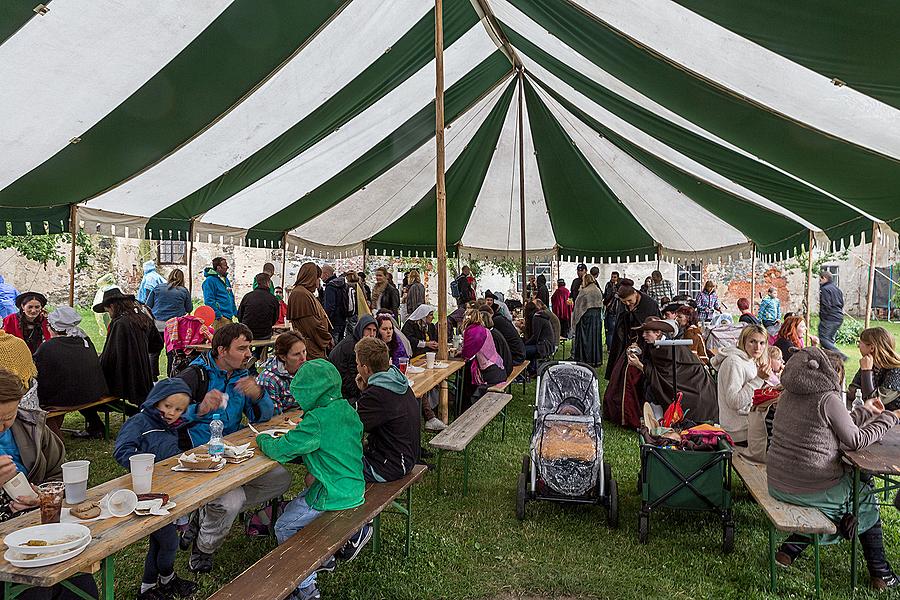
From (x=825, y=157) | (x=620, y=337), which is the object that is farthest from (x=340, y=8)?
(x=620, y=337)

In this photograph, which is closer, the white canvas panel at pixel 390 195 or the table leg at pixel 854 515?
the table leg at pixel 854 515

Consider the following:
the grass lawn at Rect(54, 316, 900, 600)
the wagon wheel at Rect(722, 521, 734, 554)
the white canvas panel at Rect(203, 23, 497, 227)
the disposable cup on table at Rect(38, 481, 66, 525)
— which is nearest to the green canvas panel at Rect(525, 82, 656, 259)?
the white canvas panel at Rect(203, 23, 497, 227)

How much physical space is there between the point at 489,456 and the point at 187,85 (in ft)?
12.8

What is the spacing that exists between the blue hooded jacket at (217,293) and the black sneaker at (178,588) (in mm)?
5444

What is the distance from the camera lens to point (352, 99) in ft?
20.3

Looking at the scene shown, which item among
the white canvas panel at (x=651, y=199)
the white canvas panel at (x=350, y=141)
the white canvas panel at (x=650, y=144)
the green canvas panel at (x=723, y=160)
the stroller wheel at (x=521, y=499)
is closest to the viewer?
the stroller wheel at (x=521, y=499)

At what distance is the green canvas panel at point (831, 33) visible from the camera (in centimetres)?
281

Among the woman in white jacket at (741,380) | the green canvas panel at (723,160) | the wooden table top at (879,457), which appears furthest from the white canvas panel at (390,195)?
the wooden table top at (879,457)

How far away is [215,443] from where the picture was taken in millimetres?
3080

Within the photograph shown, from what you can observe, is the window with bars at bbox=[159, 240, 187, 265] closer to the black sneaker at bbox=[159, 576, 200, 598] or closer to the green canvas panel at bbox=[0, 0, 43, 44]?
the green canvas panel at bbox=[0, 0, 43, 44]

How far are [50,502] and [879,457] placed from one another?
3827 mm

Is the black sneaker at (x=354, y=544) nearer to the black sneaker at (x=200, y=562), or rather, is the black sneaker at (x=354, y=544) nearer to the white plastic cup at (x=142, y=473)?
the black sneaker at (x=200, y=562)

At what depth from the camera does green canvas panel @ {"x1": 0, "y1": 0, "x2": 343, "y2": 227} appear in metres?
4.37

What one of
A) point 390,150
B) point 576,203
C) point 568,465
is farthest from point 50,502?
point 576,203
